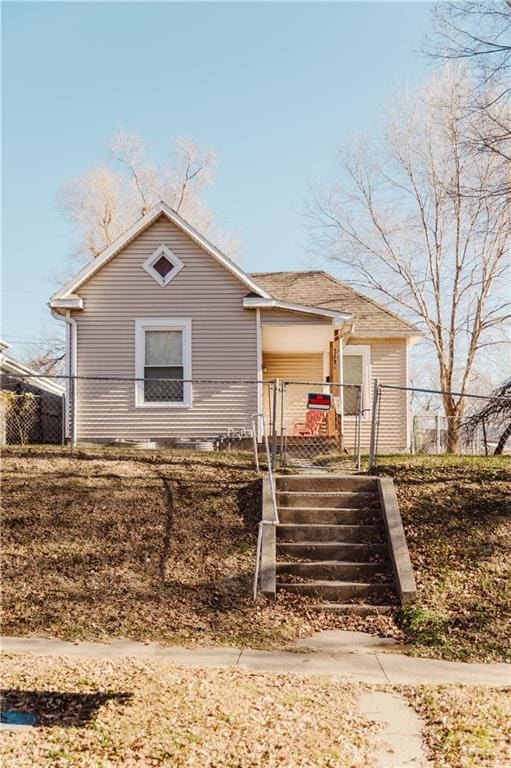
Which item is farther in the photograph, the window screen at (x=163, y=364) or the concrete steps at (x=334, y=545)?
the window screen at (x=163, y=364)

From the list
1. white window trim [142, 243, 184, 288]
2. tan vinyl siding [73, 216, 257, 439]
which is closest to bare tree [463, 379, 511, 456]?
tan vinyl siding [73, 216, 257, 439]

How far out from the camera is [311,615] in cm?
868

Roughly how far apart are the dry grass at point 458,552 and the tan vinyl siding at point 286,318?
433cm

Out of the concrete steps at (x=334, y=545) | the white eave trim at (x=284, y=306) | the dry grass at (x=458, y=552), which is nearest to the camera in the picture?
the dry grass at (x=458, y=552)

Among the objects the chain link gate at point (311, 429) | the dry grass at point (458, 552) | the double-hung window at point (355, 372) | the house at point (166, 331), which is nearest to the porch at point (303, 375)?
the chain link gate at point (311, 429)

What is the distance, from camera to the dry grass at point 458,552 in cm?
798

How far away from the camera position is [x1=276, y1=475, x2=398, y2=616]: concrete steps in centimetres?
913

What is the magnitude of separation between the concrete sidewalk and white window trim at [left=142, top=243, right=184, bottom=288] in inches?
379

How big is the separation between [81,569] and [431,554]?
424 cm

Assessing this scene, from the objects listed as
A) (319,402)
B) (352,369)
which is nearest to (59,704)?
(319,402)

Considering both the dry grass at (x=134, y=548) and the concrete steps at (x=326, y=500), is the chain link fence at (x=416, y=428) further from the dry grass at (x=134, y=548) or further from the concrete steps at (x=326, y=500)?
the dry grass at (x=134, y=548)

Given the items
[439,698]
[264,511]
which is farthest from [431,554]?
[439,698]

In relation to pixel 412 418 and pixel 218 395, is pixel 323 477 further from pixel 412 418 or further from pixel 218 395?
pixel 412 418

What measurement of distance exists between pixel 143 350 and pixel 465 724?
11.8 metres
